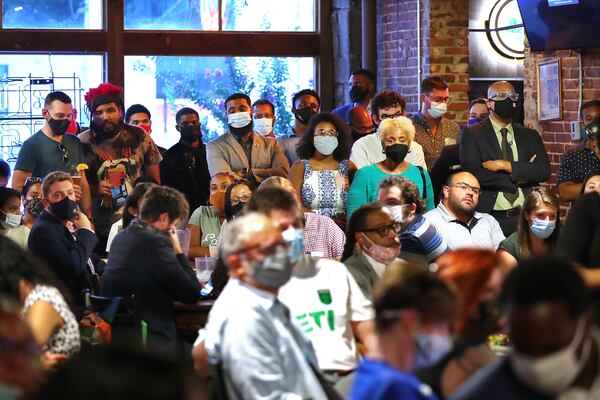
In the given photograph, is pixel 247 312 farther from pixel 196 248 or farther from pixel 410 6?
pixel 410 6

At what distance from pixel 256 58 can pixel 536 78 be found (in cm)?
289

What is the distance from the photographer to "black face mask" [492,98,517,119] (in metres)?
7.71

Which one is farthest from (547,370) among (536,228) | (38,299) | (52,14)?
(52,14)

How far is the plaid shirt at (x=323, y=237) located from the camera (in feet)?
21.3

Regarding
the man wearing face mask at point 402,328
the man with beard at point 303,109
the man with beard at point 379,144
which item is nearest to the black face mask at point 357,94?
the man with beard at point 303,109

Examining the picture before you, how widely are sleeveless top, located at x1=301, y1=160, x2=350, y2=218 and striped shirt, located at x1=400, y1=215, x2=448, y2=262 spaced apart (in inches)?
48.2

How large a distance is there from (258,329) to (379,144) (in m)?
4.27

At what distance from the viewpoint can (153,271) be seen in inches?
214

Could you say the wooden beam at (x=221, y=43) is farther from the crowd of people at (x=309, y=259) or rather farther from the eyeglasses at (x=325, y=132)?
the eyeglasses at (x=325, y=132)

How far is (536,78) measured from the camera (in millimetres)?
9086

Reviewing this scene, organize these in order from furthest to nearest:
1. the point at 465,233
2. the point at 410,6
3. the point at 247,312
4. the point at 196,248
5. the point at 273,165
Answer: the point at 410,6 → the point at 273,165 → the point at 196,248 → the point at 465,233 → the point at 247,312

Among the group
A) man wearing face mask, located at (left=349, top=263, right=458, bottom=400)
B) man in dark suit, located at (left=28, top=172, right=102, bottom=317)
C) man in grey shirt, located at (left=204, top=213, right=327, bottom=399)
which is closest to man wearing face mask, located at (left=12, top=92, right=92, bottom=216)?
man in dark suit, located at (left=28, top=172, right=102, bottom=317)

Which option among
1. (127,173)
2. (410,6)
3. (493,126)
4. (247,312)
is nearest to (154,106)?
(410,6)

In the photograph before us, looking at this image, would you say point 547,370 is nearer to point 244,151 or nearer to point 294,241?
point 294,241
